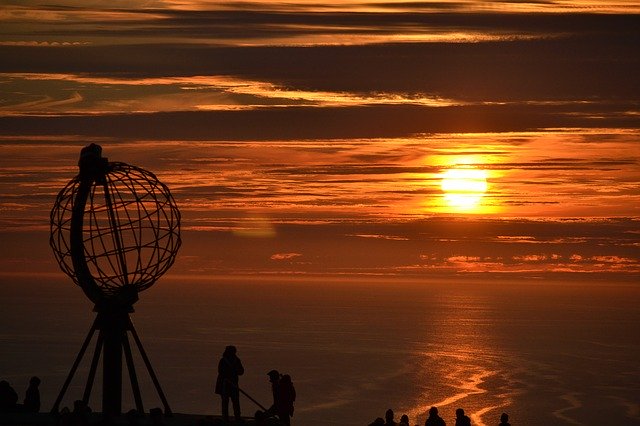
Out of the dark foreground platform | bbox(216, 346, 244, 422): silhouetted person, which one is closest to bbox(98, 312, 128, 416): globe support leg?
the dark foreground platform

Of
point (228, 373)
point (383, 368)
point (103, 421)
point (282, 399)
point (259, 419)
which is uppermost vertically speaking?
point (383, 368)

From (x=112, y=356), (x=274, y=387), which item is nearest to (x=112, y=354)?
(x=112, y=356)

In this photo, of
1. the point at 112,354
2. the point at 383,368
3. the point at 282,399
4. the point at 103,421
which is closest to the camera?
the point at 103,421

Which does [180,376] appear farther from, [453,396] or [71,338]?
[71,338]

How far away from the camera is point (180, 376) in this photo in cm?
10175

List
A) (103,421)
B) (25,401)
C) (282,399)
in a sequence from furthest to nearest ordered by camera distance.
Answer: (25,401)
(282,399)
(103,421)

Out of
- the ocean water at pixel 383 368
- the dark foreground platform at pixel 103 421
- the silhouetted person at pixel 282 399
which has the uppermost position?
the ocean water at pixel 383 368

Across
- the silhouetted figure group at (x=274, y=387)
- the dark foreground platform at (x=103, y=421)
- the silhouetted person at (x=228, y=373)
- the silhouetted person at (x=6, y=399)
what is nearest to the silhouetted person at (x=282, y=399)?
the silhouetted figure group at (x=274, y=387)

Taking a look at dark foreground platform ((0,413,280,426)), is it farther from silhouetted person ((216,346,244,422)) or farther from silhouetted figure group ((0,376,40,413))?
silhouetted person ((216,346,244,422))

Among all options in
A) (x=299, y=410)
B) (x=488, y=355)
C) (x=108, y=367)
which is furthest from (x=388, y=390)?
(x=108, y=367)

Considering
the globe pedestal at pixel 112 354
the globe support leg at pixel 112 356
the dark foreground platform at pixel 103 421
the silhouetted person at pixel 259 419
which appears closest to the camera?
the silhouetted person at pixel 259 419

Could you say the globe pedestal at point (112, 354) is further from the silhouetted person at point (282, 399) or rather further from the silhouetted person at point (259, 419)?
the silhouetted person at point (259, 419)

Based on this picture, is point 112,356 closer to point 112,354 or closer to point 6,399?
point 112,354

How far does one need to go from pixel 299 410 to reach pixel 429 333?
97.7 meters
